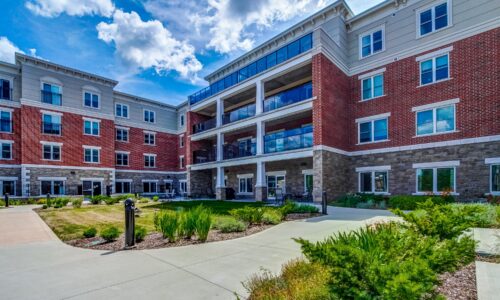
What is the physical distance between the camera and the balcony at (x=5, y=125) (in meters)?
27.7

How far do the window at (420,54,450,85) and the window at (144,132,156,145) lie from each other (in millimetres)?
33739

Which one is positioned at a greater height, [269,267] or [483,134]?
[483,134]

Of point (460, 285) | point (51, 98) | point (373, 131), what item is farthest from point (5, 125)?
point (460, 285)

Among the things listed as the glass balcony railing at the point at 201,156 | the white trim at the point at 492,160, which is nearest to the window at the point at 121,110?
the glass balcony railing at the point at 201,156

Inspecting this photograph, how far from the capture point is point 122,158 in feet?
119

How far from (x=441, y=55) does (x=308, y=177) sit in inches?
492

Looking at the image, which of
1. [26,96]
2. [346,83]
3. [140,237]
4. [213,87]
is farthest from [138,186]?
[140,237]

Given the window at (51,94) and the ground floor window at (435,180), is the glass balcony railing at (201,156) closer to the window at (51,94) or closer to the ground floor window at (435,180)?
the window at (51,94)

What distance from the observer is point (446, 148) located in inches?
672

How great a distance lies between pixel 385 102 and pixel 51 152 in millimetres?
33709

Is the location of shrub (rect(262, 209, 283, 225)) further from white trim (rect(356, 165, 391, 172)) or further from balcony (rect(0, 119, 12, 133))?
balcony (rect(0, 119, 12, 133))

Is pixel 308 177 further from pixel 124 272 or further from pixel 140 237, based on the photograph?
pixel 124 272

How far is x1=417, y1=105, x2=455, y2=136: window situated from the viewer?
1718 cm

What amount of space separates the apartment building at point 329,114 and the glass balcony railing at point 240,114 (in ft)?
0.61
